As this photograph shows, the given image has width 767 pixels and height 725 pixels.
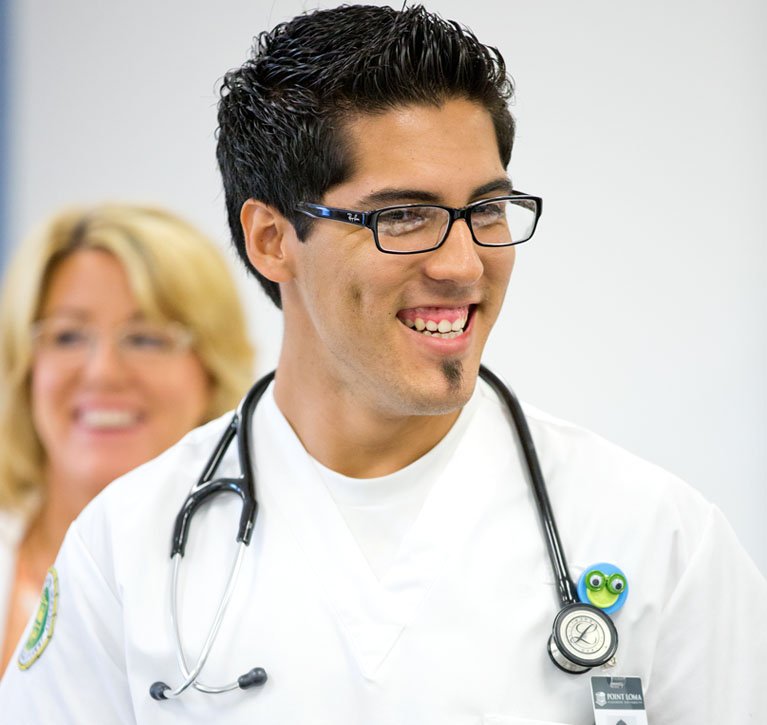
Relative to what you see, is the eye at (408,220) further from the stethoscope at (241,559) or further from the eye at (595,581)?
the eye at (595,581)

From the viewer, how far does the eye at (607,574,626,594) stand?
4.48 feet

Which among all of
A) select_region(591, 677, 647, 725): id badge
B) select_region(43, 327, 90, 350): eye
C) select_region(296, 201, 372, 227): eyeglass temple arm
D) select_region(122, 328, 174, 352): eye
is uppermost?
select_region(296, 201, 372, 227): eyeglass temple arm

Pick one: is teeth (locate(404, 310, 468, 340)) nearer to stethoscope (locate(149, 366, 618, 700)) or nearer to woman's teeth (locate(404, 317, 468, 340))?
woman's teeth (locate(404, 317, 468, 340))

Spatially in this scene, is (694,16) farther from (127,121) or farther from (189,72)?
(127,121)

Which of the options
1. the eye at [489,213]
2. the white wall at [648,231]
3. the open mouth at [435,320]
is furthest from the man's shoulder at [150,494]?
the white wall at [648,231]

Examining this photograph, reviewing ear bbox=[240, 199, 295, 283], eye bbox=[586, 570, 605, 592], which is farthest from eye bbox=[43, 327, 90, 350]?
eye bbox=[586, 570, 605, 592]

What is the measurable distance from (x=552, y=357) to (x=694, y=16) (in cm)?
73

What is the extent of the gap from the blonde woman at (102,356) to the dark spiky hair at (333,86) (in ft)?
3.10

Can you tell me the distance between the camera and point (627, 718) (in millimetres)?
1309

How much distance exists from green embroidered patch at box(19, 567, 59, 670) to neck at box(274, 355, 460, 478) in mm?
454

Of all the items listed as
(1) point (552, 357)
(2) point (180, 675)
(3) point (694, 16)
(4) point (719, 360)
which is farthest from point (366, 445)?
(3) point (694, 16)

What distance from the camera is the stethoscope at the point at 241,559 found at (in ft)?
4.36

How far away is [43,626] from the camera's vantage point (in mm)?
1610

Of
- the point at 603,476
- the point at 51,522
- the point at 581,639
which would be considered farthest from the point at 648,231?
the point at 51,522
